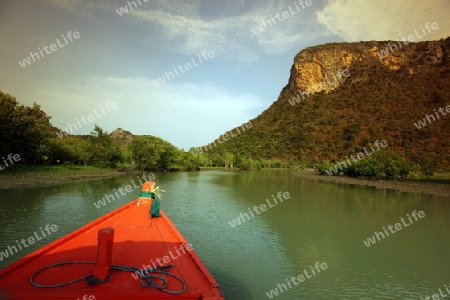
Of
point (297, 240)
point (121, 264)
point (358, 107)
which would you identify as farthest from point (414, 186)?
point (358, 107)

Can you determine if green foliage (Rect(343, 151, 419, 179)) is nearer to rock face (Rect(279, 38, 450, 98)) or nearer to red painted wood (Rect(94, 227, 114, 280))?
red painted wood (Rect(94, 227, 114, 280))

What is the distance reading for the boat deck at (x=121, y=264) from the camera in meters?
3.54

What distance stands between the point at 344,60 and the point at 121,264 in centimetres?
13288

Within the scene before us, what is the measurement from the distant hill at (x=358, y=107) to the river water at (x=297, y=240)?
5030cm

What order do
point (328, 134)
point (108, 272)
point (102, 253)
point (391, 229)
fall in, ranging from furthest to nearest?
1. point (328, 134)
2. point (391, 229)
3. point (108, 272)
4. point (102, 253)

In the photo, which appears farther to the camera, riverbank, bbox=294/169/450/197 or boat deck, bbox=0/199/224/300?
riverbank, bbox=294/169/450/197

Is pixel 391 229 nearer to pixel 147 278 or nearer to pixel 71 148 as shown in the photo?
pixel 147 278

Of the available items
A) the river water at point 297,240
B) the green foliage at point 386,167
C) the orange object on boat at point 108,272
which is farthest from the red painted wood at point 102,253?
the green foliage at point 386,167

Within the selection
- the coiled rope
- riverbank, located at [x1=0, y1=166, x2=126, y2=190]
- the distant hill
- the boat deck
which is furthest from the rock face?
the coiled rope

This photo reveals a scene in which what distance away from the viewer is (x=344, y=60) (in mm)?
120125

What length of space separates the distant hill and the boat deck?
2530 inches

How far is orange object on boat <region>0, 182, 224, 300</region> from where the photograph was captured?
3555 mm

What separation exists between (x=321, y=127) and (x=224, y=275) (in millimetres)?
91066

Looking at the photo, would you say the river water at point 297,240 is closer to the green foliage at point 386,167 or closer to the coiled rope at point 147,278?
the coiled rope at point 147,278
